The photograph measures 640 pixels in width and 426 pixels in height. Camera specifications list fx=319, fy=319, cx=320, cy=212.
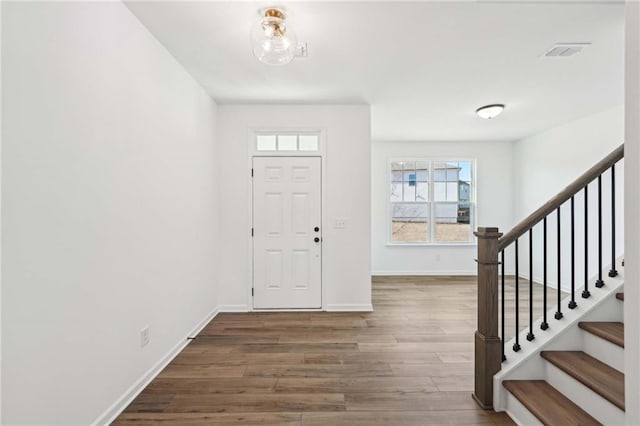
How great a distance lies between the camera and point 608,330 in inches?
72.2

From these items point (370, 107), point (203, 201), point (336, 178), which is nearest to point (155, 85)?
point (203, 201)

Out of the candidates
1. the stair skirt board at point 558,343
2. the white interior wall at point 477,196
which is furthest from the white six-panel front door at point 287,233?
the white interior wall at point 477,196

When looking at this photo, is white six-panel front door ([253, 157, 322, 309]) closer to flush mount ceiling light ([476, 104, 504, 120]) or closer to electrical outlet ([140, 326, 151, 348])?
electrical outlet ([140, 326, 151, 348])

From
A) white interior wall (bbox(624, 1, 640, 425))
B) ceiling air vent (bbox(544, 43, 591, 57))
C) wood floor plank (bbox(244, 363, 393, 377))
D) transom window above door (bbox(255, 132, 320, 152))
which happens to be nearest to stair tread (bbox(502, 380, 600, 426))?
white interior wall (bbox(624, 1, 640, 425))

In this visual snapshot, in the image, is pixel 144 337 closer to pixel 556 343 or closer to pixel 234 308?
pixel 234 308

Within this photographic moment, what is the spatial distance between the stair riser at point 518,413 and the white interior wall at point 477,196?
4269 mm

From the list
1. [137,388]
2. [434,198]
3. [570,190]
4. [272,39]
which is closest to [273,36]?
[272,39]

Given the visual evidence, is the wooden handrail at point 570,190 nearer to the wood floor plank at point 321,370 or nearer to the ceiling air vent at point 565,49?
the ceiling air vent at point 565,49

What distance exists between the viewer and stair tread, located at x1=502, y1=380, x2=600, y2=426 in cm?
162

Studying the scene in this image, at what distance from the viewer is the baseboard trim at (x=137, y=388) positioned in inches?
74.1

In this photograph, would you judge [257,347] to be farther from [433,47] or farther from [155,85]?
[433,47]

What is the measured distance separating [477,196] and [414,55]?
428cm

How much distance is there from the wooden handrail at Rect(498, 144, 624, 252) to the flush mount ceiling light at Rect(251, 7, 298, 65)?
6.34ft

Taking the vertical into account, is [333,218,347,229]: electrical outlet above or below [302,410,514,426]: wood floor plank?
above
